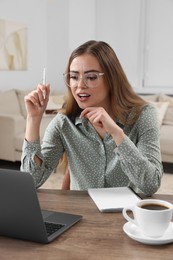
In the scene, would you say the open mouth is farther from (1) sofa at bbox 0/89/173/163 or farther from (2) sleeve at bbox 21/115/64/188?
(1) sofa at bbox 0/89/173/163

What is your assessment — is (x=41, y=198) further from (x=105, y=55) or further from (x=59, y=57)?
(x=59, y=57)

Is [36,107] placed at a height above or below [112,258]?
above

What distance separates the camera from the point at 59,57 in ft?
16.5

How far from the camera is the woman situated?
4.40ft

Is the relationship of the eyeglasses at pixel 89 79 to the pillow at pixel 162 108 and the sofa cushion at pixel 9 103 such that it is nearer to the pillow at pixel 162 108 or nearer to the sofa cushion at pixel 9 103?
the pillow at pixel 162 108

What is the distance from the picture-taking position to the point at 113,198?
1158 millimetres

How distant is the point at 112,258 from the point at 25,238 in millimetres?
213

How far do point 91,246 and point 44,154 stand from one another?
2.09 feet

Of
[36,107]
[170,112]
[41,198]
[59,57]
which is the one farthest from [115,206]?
[59,57]

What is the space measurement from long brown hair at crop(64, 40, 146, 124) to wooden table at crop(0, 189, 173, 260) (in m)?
0.51

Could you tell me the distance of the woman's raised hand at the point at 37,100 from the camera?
4.42 feet

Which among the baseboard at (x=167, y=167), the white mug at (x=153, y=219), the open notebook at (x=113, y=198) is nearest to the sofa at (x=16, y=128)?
the baseboard at (x=167, y=167)

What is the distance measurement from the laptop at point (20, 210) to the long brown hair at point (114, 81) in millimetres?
654

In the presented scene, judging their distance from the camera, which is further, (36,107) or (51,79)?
(51,79)
